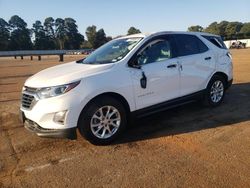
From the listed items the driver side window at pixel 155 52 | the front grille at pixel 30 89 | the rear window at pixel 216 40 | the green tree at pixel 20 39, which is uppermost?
the green tree at pixel 20 39

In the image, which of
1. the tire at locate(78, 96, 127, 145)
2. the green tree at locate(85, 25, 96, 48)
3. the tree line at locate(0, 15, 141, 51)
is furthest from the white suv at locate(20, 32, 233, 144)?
the green tree at locate(85, 25, 96, 48)

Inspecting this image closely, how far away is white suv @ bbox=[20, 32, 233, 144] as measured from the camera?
4641 mm

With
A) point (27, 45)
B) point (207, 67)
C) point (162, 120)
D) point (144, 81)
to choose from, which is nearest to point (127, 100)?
point (144, 81)

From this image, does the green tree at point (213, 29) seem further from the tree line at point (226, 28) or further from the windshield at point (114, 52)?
the windshield at point (114, 52)

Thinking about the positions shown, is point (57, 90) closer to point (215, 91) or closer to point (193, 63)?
point (193, 63)

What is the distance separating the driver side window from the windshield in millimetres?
240

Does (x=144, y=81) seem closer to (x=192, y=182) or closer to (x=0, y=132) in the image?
(x=192, y=182)

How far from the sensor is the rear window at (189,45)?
6.25m

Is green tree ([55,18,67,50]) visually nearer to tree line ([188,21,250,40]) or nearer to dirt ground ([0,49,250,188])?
tree line ([188,21,250,40])

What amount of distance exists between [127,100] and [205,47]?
2.67 metres

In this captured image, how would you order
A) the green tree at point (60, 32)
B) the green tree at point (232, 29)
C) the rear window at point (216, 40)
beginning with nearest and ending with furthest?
the rear window at point (216, 40) < the green tree at point (232, 29) < the green tree at point (60, 32)

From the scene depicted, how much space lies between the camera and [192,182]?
364 cm

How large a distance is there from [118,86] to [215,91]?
301 cm

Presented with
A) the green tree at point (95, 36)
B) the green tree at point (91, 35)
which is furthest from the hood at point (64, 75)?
the green tree at point (91, 35)
